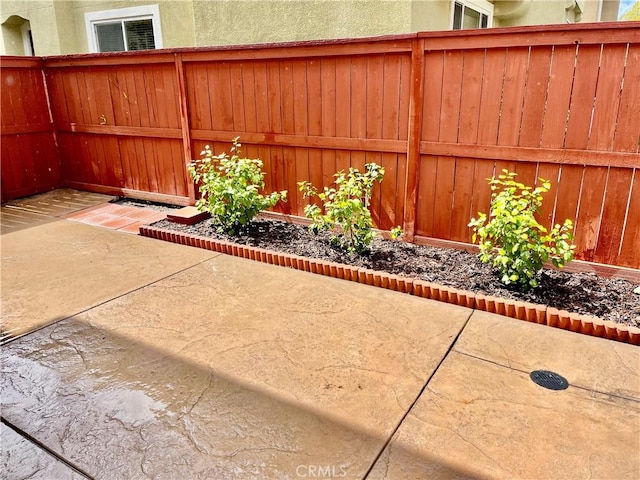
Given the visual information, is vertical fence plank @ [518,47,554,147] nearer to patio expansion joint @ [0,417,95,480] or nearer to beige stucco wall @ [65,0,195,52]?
Answer: patio expansion joint @ [0,417,95,480]

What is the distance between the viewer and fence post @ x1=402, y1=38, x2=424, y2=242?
374 cm

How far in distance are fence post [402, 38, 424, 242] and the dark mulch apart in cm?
26

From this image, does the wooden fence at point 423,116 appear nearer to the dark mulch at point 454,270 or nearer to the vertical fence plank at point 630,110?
the vertical fence plank at point 630,110

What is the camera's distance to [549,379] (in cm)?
238

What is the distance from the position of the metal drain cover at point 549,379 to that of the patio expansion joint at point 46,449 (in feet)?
6.98

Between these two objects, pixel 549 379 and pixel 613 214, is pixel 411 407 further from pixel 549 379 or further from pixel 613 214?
pixel 613 214

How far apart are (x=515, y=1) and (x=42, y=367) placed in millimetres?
8881

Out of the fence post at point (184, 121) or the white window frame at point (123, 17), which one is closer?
the fence post at point (184, 121)

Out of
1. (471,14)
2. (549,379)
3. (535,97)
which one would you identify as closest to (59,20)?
(471,14)

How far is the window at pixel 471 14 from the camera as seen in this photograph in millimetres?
6961

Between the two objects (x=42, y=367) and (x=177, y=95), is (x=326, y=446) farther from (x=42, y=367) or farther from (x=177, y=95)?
(x=177, y=95)

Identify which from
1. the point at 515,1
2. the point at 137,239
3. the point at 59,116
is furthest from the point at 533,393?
the point at 515,1

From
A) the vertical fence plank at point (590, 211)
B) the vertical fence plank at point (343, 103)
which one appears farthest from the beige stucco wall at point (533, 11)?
the vertical fence plank at point (590, 211)

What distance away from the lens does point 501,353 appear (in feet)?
8.60
